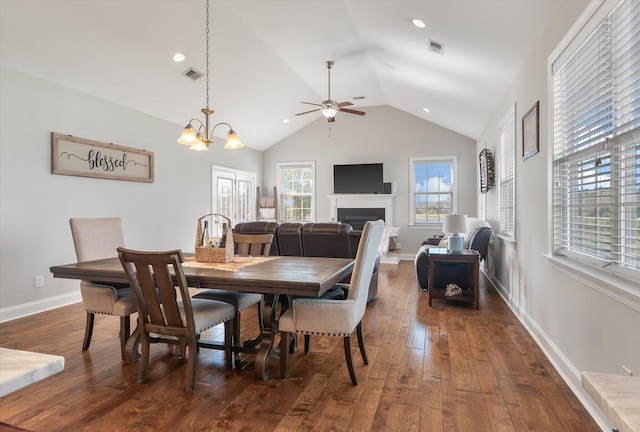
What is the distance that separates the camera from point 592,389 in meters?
0.98

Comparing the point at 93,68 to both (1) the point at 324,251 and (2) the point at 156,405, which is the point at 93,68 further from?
(2) the point at 156,405

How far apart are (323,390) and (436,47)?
3.62m

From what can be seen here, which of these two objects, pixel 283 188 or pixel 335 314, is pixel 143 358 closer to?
pixel 335 314

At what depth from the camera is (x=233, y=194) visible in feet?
27.6

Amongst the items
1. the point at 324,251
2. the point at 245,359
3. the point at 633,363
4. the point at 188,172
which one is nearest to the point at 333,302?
the point at 245,359

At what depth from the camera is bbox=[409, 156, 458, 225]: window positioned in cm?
861

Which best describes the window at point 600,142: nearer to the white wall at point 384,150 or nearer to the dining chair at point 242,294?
the dining chair at point 242,294

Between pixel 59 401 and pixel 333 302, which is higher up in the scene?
pixel 333 302

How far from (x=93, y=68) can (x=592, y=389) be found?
534 centimetres

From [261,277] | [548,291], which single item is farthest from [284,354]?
[548,291]

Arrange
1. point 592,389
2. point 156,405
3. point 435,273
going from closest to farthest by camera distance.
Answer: point 592,389, point 156,405, point 435,273

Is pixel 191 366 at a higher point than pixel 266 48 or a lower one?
lower

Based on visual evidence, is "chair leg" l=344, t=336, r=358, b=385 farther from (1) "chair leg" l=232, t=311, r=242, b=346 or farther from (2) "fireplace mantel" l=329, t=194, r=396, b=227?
(2) "fireplace mantel" l=329, t=194, r=396, b=227

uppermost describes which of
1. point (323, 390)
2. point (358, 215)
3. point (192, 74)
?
point (192, 74)
